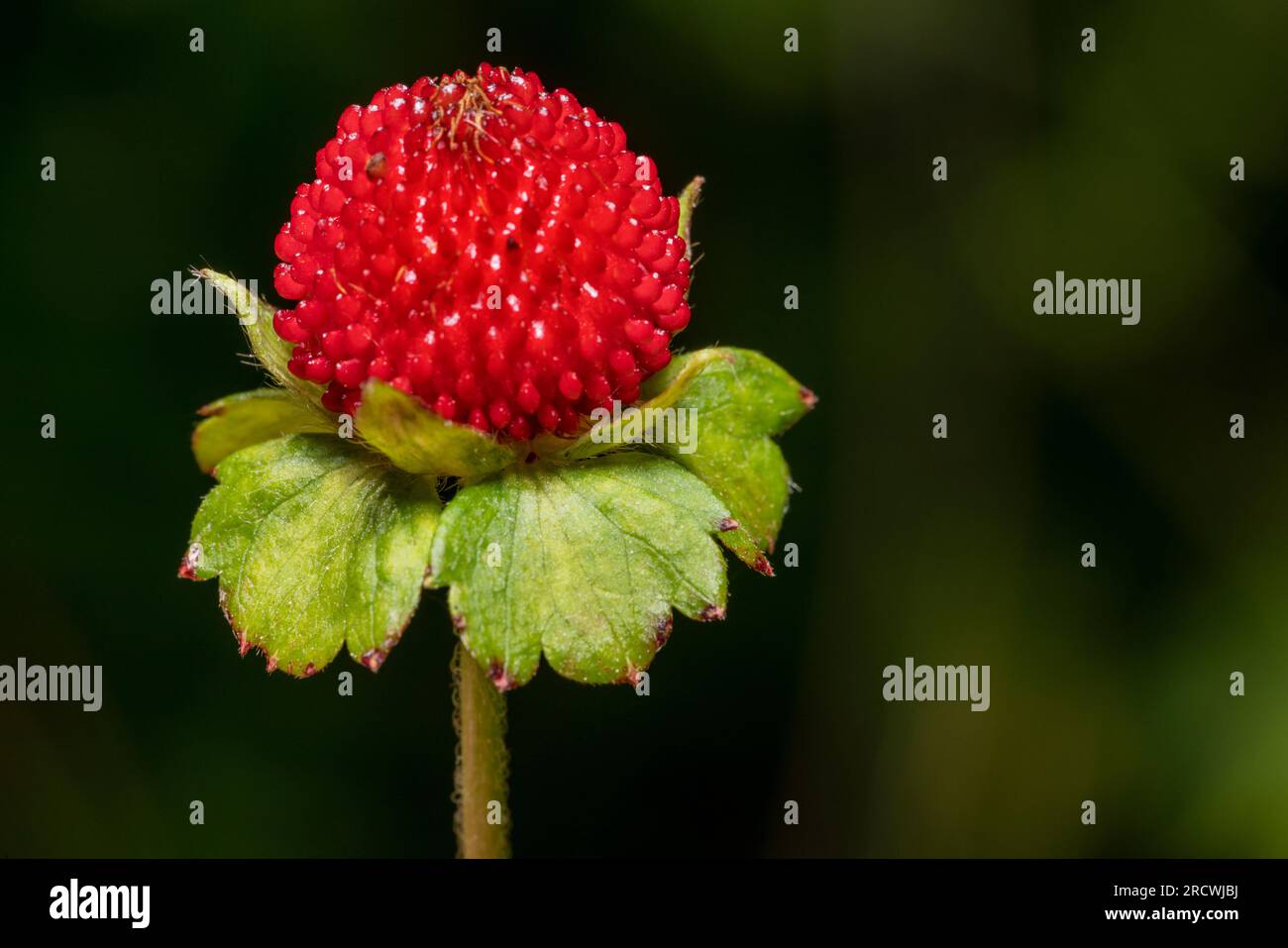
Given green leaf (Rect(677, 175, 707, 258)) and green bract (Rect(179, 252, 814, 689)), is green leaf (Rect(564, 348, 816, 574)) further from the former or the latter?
green leaf (Rect(677, 175, 707, 258))

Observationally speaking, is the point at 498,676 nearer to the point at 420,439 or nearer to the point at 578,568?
the point at 578,568

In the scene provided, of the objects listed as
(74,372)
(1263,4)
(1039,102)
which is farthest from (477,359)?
(1263,4)

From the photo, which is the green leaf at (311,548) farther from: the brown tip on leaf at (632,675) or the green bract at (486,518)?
the brown tip on leaf at (632,675)

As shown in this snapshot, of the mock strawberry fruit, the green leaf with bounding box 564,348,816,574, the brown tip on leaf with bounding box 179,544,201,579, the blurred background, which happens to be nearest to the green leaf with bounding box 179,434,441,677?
the brown tip on leaf with bounding box 179,544,201,579

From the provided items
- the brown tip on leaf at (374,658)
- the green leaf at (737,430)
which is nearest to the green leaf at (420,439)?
the green leaf at (737,430)

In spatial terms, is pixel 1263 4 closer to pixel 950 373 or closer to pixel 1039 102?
pixel 1039 102

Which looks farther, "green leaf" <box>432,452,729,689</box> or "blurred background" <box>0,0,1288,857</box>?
"blurred background" <box>0,0,1288,857</box>
